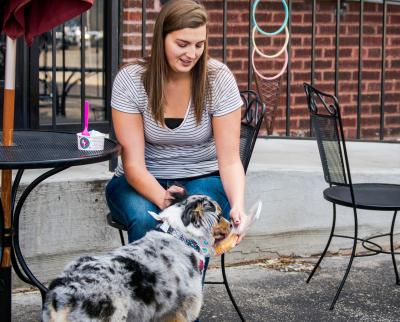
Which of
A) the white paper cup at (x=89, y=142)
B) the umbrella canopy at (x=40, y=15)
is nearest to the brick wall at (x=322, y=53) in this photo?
the umbrella canopy at (x=40, y=15)

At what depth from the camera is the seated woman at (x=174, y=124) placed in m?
3.48

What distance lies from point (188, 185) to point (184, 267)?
0.68 metres

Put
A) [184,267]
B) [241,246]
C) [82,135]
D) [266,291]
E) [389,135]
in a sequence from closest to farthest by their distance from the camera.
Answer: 1. [184,267]
2. [82,135]
3. [266,291]
4. [241,246]
5. [389,135]

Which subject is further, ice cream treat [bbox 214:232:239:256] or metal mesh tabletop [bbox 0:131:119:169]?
ice cream treat [bbox 214:232:239:256]

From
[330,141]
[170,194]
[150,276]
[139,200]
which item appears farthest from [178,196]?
[330,141]

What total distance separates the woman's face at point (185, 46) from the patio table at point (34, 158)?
17.0 inches

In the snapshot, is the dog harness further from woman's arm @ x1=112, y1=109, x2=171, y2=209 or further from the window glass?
the window glass

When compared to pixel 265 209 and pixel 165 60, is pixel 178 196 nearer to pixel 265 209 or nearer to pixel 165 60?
pixel 165 60

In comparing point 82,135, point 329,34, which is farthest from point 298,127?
point 82,135

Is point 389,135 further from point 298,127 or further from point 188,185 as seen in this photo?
point 188,185

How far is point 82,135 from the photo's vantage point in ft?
10.8

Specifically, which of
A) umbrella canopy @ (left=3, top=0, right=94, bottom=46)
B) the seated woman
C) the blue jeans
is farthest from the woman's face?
the blue jeans

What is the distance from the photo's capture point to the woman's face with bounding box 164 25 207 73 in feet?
11.3

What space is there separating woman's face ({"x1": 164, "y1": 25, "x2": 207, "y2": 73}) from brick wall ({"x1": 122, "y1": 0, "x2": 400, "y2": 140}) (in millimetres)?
2925
